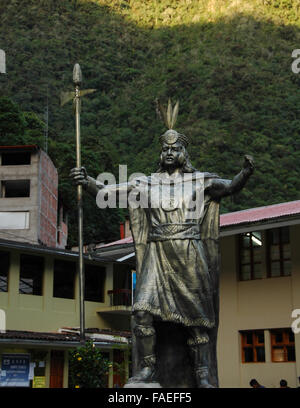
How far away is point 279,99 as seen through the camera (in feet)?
229

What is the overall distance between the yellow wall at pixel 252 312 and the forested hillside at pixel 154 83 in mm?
27420

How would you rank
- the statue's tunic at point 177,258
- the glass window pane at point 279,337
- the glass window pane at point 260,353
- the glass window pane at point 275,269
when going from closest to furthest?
the statue's tunic at point 177,258 < the glass window pane at point 279,337 < the glass window pane at point 260,353 < the glass window pane at point 275,269

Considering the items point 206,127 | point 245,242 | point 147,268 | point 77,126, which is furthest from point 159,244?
point 206,127

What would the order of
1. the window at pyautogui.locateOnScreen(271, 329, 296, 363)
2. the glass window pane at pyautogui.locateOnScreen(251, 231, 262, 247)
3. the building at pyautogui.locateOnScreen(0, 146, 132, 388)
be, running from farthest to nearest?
1. the building at pyautogui.locateOnScreen(0, 146, 132, 388)
2. the glass window pane at pyautogui.locateOnScreen(251, 231, 262, 247)
3. the window at pyautogui.locateOnScreen(271, 329, 296, 363)

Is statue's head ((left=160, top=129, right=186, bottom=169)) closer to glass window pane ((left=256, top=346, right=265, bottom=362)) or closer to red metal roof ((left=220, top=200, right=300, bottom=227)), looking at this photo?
red metal roof ((left=220, top=200, right=300, bottom=227))

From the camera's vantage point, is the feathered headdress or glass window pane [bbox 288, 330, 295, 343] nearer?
the feathered headdress

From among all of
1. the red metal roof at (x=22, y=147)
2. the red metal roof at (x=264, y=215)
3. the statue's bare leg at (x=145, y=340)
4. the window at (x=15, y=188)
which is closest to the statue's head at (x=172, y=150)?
the statue's bare leg at (x=145, y=340)

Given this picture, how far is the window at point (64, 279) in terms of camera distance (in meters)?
29.0

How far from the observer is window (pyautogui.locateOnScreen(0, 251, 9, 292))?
26.9m

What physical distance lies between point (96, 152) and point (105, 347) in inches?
1308

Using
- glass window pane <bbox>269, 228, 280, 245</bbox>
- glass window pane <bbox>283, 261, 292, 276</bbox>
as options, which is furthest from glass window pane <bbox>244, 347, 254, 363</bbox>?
glass window pane <bbox>269, 228, 280, 245</bbox>

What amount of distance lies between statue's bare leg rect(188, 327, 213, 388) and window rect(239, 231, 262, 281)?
16374mm

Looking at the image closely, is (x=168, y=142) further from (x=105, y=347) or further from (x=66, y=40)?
(x=66, y=40)

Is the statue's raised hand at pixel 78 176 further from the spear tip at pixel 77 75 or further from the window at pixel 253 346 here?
the window at pixel 253 346
